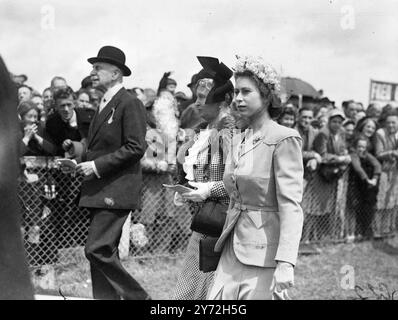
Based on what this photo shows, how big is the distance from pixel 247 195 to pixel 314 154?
4.86m

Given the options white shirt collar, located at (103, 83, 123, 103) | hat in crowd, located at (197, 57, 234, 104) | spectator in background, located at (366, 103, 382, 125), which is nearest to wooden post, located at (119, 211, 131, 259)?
white shirt collar, located at (103, 83, 123, 103)

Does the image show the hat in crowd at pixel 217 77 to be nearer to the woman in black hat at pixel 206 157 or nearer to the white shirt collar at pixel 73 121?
the woman in black hat at pixel 206 157

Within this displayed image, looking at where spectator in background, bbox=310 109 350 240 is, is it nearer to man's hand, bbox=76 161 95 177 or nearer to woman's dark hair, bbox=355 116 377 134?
woman's dark hair, bbox=355 116 377 134

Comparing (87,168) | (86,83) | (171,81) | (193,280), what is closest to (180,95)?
A: (171,81)

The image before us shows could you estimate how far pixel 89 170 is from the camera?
5.03 meters

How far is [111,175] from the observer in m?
5.14

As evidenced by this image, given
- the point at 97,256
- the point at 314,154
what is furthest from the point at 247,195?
the point at 314,154

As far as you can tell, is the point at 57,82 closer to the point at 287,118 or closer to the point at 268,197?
the point at 287,118

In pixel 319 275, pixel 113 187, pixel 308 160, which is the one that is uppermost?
pixel 113 187

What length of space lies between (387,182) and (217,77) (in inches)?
215

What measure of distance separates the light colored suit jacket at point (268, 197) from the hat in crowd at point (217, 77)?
0.85 meters

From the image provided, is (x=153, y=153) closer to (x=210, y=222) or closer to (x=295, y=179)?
(x=210, y=222)
